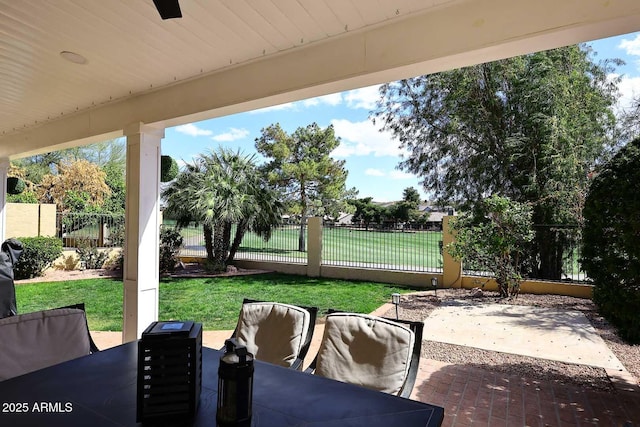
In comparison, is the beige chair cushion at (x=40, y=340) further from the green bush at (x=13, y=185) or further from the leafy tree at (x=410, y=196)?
the leafy tree at (x=410, y=196)

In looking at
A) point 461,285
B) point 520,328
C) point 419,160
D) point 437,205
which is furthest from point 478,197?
point 520,328

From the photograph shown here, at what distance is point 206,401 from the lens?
138 cm

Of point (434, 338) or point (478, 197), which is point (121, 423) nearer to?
point (434, 338)

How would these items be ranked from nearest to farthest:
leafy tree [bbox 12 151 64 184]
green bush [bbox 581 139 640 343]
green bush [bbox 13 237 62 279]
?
green bush [bbox 581 139 640 343]
green bush [bbox 13 237 62 279]
leafy tree [bbox 12 151 64 184]

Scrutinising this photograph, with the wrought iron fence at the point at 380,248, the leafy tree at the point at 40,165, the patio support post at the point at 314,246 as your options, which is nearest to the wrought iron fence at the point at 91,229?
the patio support post at the point at 314,246

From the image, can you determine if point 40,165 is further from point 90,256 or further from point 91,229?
point 90,256

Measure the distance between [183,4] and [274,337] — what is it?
1986 mm

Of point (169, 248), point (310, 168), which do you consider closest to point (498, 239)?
point (169, 248)

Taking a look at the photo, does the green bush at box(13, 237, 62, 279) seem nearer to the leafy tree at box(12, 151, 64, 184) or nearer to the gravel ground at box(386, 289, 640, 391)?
the leafy tree at box(12, 151, 64, 184)

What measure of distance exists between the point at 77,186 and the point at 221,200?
6.51 meters

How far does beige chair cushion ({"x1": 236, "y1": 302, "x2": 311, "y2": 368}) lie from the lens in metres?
2.12

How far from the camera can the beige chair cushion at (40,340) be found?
182 centimetres

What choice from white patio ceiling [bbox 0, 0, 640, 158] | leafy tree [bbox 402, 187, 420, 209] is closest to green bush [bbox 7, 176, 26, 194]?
white patio ceiling [bbox 0, 0, 640, 158]

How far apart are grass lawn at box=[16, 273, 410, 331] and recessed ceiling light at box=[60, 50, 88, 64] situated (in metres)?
3.43
